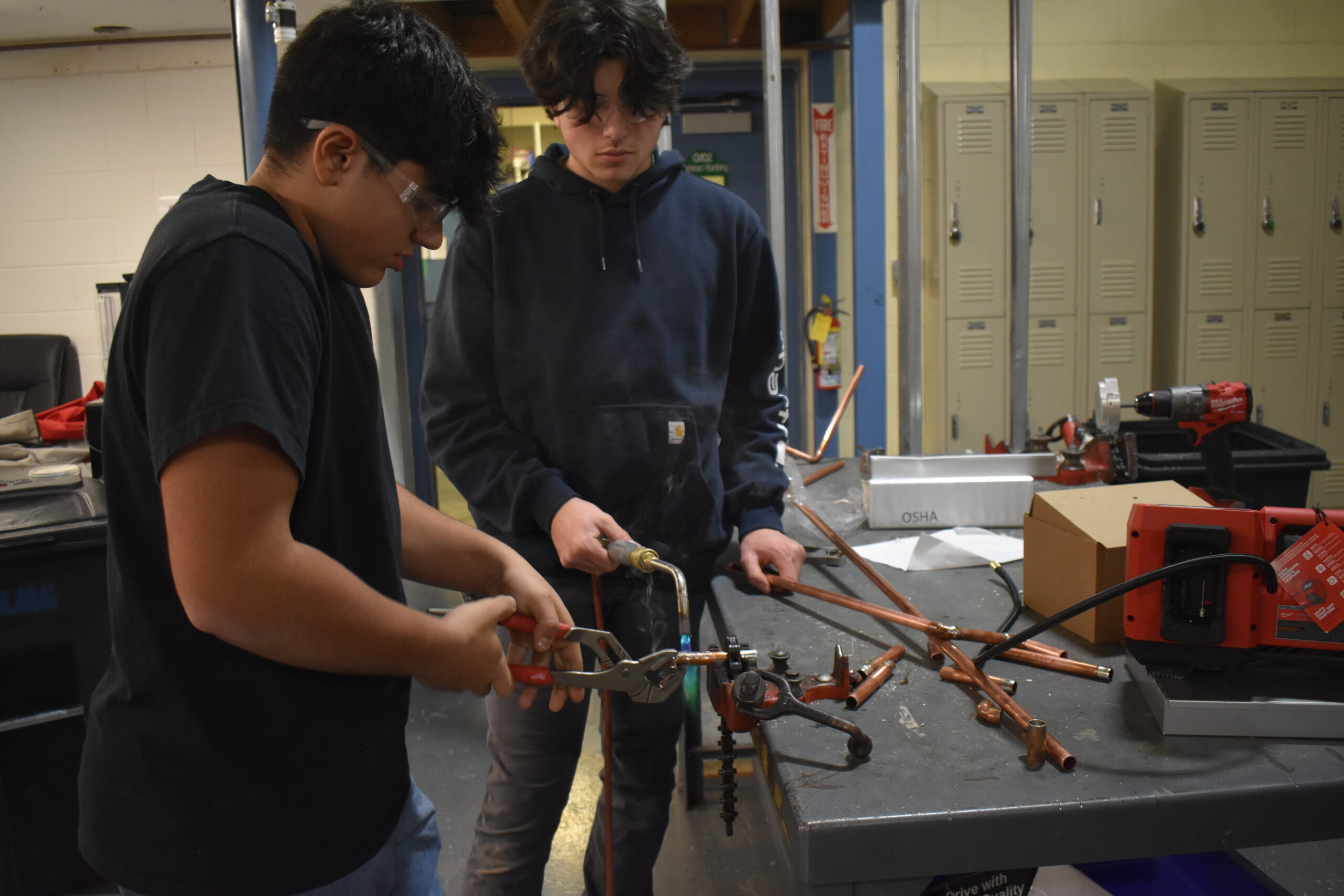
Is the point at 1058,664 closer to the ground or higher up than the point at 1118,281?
closer to the ground

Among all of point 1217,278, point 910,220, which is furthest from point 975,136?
point 910,220

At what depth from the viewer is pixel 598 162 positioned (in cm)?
126

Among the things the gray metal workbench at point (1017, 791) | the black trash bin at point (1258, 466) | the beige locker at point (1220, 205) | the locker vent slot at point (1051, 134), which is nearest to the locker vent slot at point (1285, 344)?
the beige locker at point (1220, 205)

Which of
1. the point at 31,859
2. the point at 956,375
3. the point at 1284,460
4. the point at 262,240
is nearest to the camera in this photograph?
the point at 262,240

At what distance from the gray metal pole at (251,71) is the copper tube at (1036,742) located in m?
1.70

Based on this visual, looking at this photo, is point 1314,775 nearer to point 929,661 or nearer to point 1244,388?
point 929,661

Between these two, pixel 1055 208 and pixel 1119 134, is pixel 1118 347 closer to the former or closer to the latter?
pixel 1055 208

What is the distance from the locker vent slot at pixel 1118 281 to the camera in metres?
3.97

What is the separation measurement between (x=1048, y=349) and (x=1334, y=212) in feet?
4.75

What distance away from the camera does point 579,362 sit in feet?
4.13

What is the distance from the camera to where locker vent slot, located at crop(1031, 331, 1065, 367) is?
4004mm

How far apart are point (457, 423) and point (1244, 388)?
130 cm

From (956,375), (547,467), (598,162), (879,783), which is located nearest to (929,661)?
(879,783)

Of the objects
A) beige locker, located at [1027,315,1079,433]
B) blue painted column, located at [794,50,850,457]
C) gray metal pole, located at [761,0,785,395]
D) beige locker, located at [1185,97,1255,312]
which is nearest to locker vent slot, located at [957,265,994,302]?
beige locker, located at [1027,315,1079,433]
